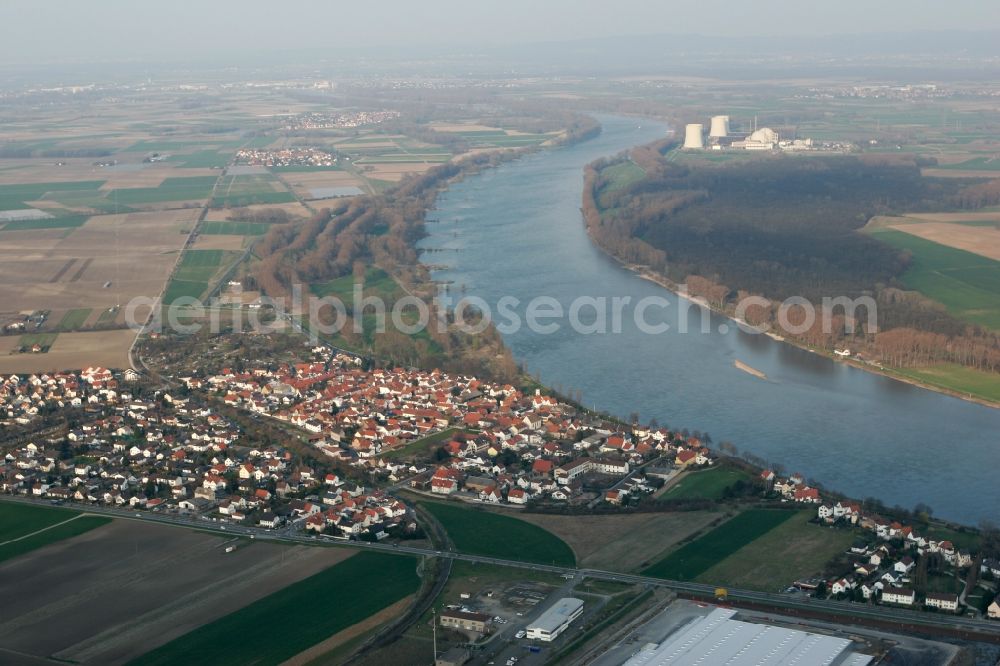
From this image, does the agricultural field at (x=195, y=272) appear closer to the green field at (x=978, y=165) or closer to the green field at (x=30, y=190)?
the green field at (x=30, y=190)

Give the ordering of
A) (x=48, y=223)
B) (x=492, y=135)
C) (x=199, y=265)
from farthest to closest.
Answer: (x=492, y=135)
(x=48, y=223)
(x=199, y=265)

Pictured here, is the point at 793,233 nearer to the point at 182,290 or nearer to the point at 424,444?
the point at 182,290

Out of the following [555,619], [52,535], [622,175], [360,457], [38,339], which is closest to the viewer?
[555,619]

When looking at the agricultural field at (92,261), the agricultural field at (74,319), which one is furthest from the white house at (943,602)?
the agricultural field at (92,261)

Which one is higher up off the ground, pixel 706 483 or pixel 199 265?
pixel 199 265

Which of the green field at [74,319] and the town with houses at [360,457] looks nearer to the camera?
the town with houses at [360,457]

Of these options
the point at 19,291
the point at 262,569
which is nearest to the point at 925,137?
the point at 19,291

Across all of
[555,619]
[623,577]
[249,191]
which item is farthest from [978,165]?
[555,619]
